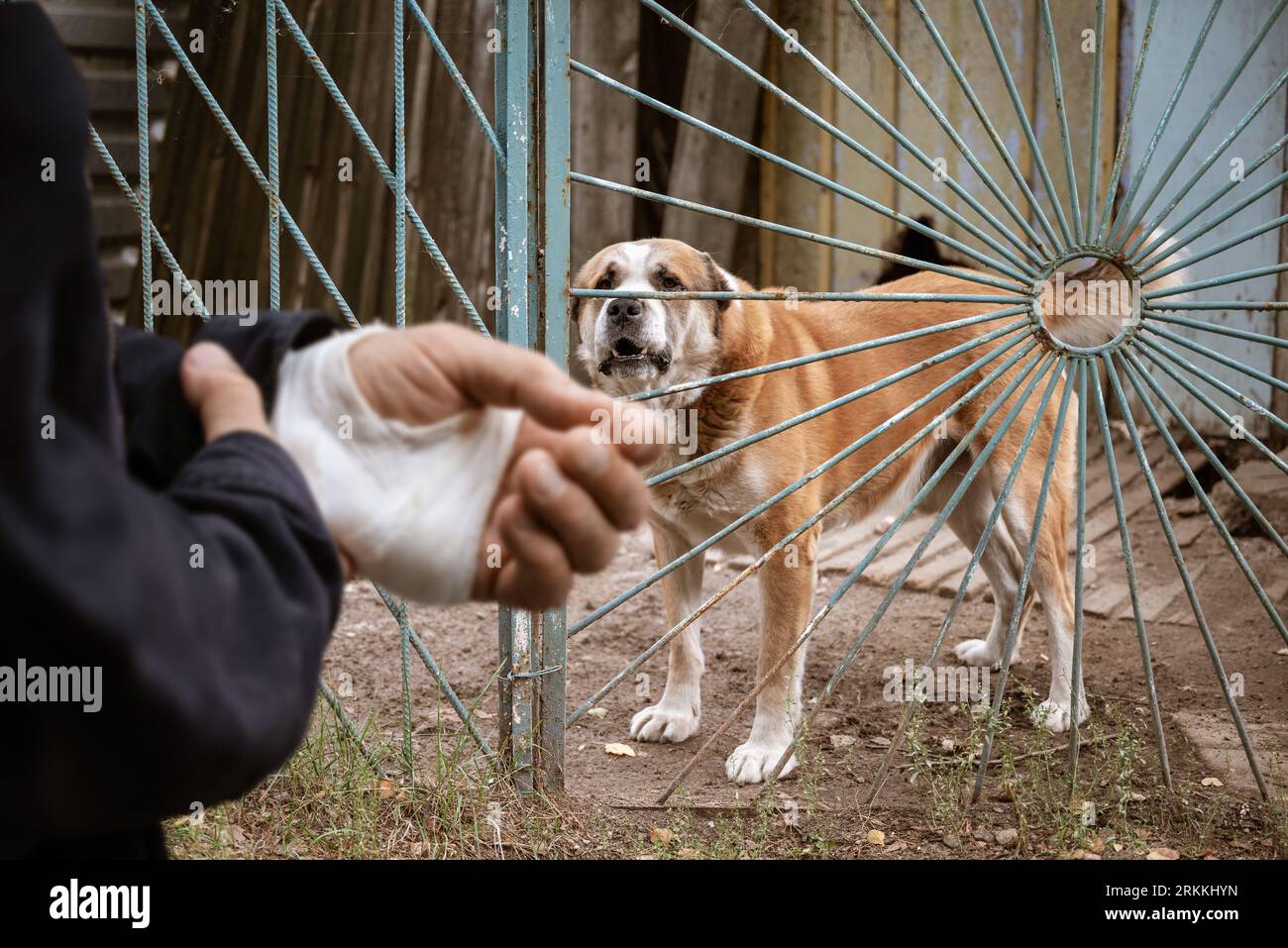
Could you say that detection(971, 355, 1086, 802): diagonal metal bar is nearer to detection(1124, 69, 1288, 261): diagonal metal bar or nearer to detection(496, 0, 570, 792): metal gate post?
detection(1124, 69, 1288, 261): diagonal metal bar

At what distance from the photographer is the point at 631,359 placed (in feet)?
11.4

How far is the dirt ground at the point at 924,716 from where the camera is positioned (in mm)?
2846

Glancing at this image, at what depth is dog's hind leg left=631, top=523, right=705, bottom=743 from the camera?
11.9 ft

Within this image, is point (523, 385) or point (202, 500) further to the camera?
point (523, 385)

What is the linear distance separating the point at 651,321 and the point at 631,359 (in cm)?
13

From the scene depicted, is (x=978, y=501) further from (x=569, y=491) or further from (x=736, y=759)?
(x=569, y=491)

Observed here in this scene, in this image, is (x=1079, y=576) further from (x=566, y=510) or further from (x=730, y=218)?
(x=566, y=510)

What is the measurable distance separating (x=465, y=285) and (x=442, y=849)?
362 centimetres

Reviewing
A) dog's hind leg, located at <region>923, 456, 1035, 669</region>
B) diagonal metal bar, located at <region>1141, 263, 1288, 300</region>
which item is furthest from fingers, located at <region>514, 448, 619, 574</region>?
dog's hind leg, located at <region>923, 456, 1035, 669</region>

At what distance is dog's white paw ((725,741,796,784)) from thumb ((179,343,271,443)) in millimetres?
2615

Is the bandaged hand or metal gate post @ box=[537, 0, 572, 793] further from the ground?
metal gate post @ box=[537, 0, 572, 793]

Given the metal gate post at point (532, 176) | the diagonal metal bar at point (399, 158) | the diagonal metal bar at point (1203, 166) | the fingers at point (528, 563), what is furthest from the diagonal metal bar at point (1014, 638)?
the fingers at point (528, 563)

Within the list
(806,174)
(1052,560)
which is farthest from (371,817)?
(1052,560)

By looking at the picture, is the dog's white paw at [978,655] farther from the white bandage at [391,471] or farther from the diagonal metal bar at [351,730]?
the white bandage at [391,471]
